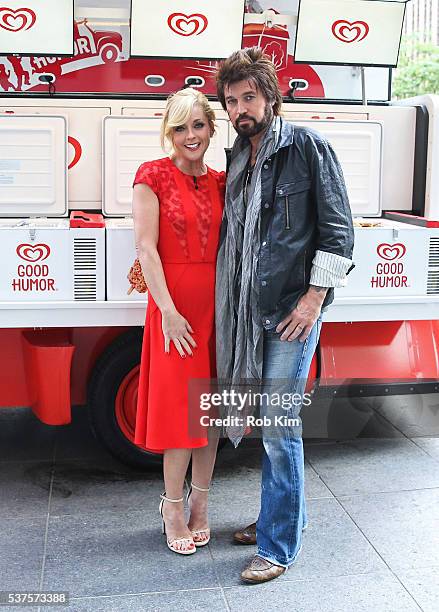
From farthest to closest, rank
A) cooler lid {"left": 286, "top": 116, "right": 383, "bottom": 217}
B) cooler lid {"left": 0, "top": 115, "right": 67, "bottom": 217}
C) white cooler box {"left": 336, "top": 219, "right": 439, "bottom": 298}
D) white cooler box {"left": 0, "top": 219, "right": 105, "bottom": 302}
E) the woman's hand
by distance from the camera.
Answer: cooler lid {"left": 286, "top": 116, "right": 383, "bottom": 217} → cooler lid {"left": 0, "top": 115, "right": 67, "bottom": 217} → white cooler box {"left": 336, "top": 219, "right": 439, "bottom": 298} → white cooler box {"left": 0, "top": 219, "right": 105, "bottom": 302} → the woman's hand

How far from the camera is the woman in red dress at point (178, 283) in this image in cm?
317

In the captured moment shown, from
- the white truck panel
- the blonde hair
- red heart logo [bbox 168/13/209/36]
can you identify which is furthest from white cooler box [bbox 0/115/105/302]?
red heart logo [bbox 168/13/209/36]

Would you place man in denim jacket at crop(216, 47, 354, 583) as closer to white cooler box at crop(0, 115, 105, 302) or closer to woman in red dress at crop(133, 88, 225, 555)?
woman in red dress at crop(133, 88, 225, 555)

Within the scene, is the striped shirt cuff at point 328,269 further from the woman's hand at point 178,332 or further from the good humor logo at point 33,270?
the good humor logo at point 33,270

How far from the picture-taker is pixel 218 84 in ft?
10.1

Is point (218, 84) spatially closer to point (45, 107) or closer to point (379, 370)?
point (45, 107)

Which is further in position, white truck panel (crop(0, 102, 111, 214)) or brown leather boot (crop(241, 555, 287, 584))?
white truck panel (crop(0, 102, 111, 214))

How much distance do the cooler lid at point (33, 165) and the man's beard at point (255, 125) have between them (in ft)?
4.85

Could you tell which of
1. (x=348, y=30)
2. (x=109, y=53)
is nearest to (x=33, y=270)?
(x=109, y=53)

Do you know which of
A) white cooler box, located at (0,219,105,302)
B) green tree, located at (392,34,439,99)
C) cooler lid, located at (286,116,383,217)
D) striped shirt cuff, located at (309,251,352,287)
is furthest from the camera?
green tree, located at (392,34,439,99)

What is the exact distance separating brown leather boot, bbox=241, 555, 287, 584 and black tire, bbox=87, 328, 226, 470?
1.14 metres

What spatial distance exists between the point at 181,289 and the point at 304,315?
0.52 m

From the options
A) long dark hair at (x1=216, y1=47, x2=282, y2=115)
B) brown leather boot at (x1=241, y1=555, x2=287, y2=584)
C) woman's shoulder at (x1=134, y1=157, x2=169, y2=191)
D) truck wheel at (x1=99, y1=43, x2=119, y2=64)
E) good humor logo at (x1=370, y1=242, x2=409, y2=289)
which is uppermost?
truck wheel at (x1=99, y1=43, x2=119, y2=64)

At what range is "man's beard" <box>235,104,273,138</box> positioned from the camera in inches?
118
